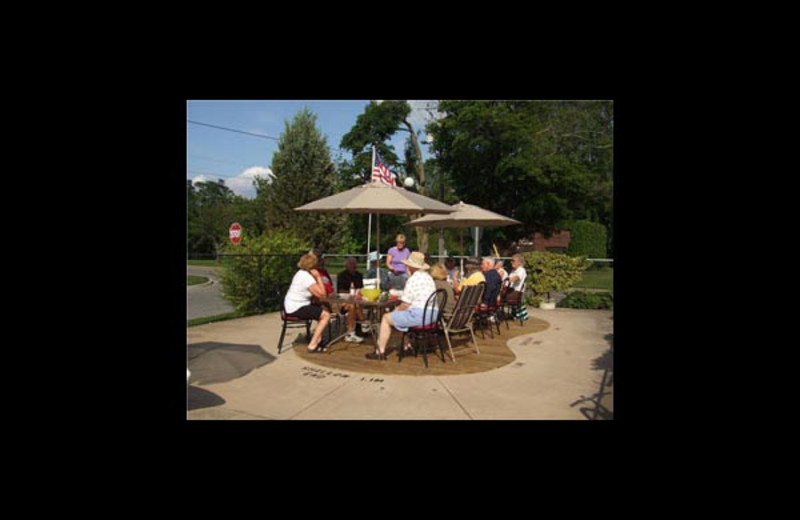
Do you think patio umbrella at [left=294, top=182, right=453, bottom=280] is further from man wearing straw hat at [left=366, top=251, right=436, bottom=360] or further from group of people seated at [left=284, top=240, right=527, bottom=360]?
man wearing straw hat at [left=366, top=251, right=436, bottom=360]

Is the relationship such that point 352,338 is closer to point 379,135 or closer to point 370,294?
point 370,294

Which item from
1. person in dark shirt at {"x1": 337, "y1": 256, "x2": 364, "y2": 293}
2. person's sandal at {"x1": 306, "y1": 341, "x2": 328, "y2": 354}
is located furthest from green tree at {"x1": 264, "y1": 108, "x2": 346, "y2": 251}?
person's sandal at {"x1": 306, "y1": 341, "x2": 328, "y2": 354}

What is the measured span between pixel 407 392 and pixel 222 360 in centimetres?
218

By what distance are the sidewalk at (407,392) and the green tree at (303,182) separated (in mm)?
15438

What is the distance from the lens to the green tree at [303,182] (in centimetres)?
2036

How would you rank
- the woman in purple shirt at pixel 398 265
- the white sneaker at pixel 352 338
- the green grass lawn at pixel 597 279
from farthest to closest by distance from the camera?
1. the green grass lawn at pixel 597 279
2. the woman in purple shirt at pixel 398 265
3. the white sneaker at pixel 352 338

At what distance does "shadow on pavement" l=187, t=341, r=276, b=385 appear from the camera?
4.18m

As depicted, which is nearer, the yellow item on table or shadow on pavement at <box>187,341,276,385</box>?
shadow on pavement at <box>187,341,276,385</box>

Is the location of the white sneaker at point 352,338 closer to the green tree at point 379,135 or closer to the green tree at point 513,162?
the green tree at point 513,162

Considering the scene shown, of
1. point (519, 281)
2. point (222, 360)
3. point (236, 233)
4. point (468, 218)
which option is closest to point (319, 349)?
point (222, 360)

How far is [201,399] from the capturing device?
3.52 meters

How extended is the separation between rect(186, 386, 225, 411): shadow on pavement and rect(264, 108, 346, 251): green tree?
1633 cm

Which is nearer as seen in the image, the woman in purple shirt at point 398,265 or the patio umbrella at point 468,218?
the woman in purple shirt at point 398,265

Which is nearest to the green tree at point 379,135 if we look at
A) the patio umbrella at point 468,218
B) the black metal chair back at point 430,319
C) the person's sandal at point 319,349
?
the patio umbrella at point 468,218
